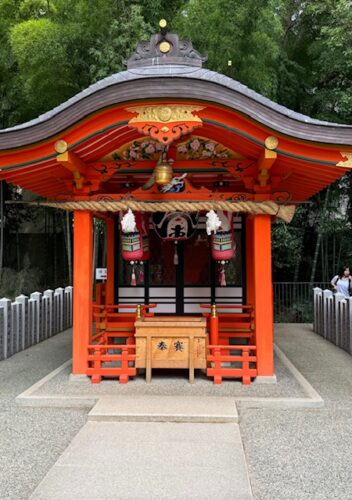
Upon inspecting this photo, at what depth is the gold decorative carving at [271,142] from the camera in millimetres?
4895

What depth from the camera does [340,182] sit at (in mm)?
13320

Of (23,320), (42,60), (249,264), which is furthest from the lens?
(42,60)

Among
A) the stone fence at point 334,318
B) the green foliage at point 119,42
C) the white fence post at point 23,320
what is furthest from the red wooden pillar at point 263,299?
the green foliage at point 119,42

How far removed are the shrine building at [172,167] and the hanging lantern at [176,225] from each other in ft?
0.05

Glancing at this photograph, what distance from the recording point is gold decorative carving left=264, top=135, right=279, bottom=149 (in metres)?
4.89

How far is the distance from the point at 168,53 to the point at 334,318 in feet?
20.3

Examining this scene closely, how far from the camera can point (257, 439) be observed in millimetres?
3834

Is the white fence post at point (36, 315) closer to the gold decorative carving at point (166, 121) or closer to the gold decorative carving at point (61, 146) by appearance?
the gold decorative carving at point (61, 146)

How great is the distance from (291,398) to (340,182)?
32.9 feet

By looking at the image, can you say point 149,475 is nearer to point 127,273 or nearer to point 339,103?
point 127,273

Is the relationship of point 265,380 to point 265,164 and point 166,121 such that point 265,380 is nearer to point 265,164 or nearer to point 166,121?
point 265,164

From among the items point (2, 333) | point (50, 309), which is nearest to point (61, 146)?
point (2, 333)

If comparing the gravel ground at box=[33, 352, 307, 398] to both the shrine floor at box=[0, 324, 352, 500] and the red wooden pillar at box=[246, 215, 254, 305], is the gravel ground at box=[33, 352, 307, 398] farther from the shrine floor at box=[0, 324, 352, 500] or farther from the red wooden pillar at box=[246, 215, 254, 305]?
→ the red wooden pillar at box=[246, 215, 254, 305]

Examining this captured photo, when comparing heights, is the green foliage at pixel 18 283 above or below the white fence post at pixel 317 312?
above
